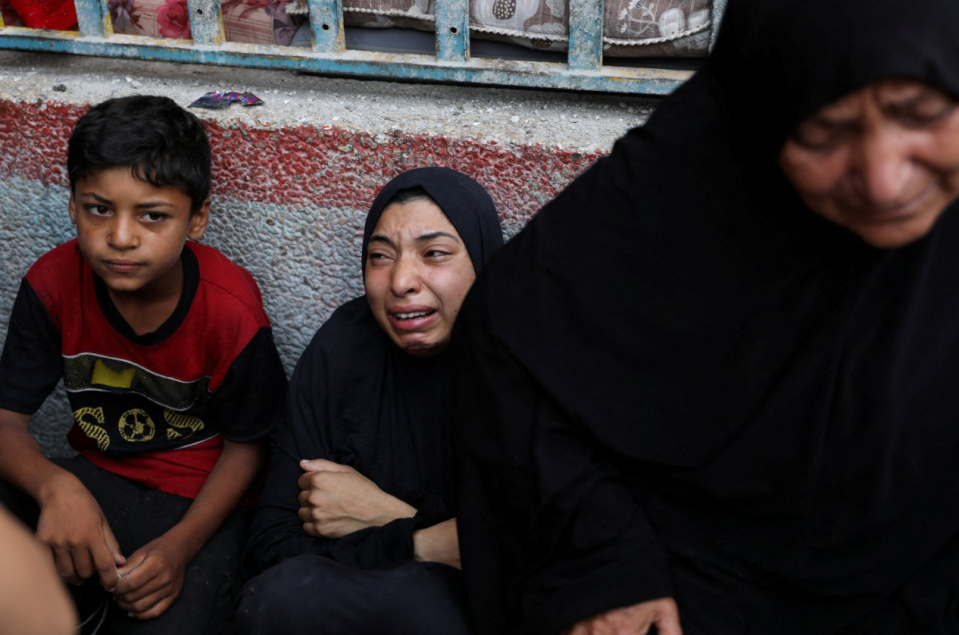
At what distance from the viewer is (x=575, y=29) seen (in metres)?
2.28

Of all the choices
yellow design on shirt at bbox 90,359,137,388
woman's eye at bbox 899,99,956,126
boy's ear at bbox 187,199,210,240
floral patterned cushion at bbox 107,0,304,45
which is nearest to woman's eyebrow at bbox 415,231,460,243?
boy's ear at bbox 187,199,210,240

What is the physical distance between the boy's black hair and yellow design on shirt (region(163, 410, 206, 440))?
1.73ft

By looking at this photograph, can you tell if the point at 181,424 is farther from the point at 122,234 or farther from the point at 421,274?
the point at 421,274

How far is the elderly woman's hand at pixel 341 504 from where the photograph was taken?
6.66 ft

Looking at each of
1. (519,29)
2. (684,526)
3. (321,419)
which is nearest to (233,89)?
(519,29)

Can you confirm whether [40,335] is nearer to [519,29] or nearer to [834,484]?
[519,29]

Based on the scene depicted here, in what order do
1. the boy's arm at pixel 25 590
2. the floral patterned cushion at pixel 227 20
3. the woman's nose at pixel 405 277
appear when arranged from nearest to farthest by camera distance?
the boy's arm at pixel 25 590, the woman's nose at pixel 405 277, the floral patterned cushion at pixel 227 20

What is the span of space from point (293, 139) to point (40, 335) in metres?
0.79

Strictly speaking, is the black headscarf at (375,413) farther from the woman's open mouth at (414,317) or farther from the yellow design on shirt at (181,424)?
the yellow design on shirt at (181,424)

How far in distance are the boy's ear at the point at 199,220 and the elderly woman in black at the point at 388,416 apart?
40 centimetres

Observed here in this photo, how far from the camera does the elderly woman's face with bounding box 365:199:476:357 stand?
2061 millimetres

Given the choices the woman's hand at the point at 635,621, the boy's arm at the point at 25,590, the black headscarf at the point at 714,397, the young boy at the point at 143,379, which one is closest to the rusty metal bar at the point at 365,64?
the young boy at the point at 143,379

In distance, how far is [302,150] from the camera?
7.92 feet

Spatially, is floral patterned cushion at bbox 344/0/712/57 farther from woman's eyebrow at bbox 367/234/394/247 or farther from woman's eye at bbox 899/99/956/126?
woman's eye at bbox 899/99/956/126
